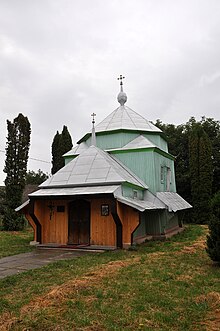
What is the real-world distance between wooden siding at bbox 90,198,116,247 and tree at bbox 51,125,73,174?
16.2 meters

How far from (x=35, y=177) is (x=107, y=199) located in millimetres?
47848

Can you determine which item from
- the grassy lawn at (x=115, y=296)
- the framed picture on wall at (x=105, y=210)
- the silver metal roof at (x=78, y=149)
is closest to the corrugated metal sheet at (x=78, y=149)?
the silver metal roof at (x=78, y=149)

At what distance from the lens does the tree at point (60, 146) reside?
28438 mm

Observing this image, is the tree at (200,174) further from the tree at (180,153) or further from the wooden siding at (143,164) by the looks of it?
the wooden siding at (143,164)

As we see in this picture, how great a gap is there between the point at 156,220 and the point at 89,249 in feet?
14.1

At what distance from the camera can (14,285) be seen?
6492 mm

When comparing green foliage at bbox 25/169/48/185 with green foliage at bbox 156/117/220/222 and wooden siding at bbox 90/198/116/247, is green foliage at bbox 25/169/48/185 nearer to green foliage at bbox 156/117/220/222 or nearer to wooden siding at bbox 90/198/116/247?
green foliage at bbox 156/117/220/222

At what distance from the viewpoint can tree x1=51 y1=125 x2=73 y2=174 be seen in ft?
93.3

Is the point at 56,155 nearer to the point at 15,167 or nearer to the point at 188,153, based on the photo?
the point at 15,167

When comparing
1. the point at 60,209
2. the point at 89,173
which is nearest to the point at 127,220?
the point at 89,173

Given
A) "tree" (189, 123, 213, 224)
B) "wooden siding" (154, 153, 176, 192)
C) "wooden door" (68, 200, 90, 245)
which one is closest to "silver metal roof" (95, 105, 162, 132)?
"wooden siding" (154, 153, 176, 192)

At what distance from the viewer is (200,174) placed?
2644 cm

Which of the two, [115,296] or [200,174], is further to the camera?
[200,174]

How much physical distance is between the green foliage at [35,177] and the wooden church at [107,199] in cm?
3921
